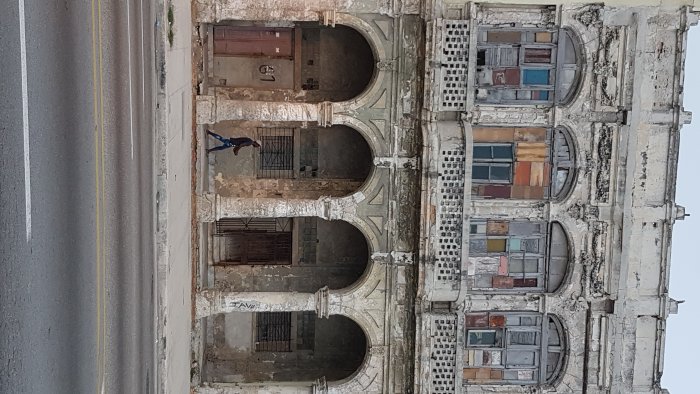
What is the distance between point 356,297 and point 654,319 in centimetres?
848

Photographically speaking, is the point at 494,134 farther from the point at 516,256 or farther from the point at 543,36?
the point at 516,256

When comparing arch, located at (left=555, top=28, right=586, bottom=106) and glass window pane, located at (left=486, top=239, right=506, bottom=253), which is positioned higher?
arch, located at (left=555, top=28, right=586, bottom=106)

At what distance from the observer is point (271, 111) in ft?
65.1

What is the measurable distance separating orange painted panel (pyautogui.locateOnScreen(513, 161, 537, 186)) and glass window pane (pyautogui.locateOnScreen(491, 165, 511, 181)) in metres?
0.22

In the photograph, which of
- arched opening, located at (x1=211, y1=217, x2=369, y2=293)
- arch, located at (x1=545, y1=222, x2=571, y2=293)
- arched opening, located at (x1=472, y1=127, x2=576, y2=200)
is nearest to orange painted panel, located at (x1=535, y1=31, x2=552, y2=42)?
arched opening, located at (x1=472, y1=127, x2=576, y2=200)

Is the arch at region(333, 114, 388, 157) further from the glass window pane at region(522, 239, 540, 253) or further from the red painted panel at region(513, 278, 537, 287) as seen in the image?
the red painted panel at region(513, 278, 537, 287)

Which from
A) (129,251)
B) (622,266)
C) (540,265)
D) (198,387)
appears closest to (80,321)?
(129,251)

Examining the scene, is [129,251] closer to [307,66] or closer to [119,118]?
[119,118]

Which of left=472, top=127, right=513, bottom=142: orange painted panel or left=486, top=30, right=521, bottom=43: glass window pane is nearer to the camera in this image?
left=486, top=30, right=521, bottom=43: glass window pane

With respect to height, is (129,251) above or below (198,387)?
above

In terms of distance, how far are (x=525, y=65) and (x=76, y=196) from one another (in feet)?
43.6

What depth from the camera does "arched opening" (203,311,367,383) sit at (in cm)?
2247

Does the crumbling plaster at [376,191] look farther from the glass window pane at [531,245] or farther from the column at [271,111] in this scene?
the glass window pane at [531,245]

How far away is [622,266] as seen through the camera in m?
19.4
